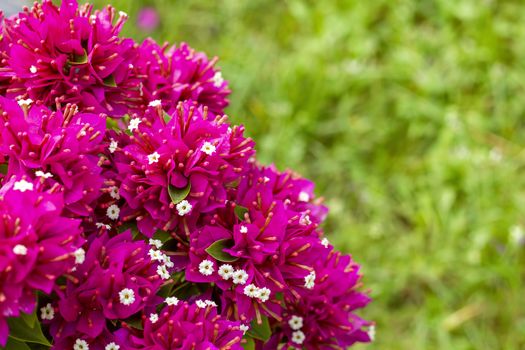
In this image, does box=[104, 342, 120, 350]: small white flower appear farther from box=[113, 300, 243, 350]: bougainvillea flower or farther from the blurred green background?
the blurred green background

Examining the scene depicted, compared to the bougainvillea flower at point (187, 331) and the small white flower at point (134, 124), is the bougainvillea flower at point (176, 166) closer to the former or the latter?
the small white flower at point (134, 124)

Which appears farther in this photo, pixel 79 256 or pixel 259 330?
pixel 259 330

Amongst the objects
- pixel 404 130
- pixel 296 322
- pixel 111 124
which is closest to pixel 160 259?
pixel 296 322

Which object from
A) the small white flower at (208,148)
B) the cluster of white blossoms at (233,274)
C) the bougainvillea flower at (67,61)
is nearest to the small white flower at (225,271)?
the cluster of white blossoms at (233,274)

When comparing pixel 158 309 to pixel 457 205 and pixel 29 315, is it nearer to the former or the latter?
pixel 29 315

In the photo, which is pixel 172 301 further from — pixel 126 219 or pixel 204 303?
pixel 126 219

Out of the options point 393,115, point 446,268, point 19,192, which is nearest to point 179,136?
point 19,192
